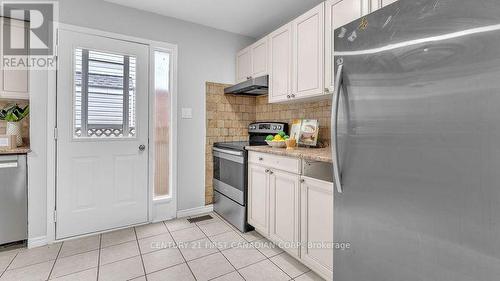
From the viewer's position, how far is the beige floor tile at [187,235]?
234 cm

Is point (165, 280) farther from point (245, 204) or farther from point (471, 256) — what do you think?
point (471, 256)

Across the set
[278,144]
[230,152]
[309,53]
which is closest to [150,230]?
[230,152]

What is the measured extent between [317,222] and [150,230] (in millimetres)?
1822

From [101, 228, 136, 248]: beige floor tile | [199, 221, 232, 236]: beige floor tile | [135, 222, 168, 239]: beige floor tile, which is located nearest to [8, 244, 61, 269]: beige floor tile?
[101, 228, 136, 248]: beige floor tile

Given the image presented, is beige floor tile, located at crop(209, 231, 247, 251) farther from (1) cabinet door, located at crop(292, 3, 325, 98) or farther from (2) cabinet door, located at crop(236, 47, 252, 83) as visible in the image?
(2) cabinet door, located at crop(236, 47, 252, 83)

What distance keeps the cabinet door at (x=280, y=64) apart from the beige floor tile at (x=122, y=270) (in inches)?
79.2

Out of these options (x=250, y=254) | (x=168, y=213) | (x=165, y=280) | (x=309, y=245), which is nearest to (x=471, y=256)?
(x=309, y=245)

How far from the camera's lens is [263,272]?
71.7 inches

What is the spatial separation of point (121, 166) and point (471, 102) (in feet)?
9.25

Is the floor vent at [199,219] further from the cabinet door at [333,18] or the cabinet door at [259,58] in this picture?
the cabinet door at [333,18]

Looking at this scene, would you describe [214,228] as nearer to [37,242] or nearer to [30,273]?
[30,273]

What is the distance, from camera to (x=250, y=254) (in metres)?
2.08

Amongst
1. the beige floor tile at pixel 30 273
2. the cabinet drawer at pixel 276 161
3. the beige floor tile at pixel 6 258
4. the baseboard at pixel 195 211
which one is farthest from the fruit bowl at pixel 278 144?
the beige floor tile at pixel 6 258

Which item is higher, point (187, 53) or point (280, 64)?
point (187, 53)
